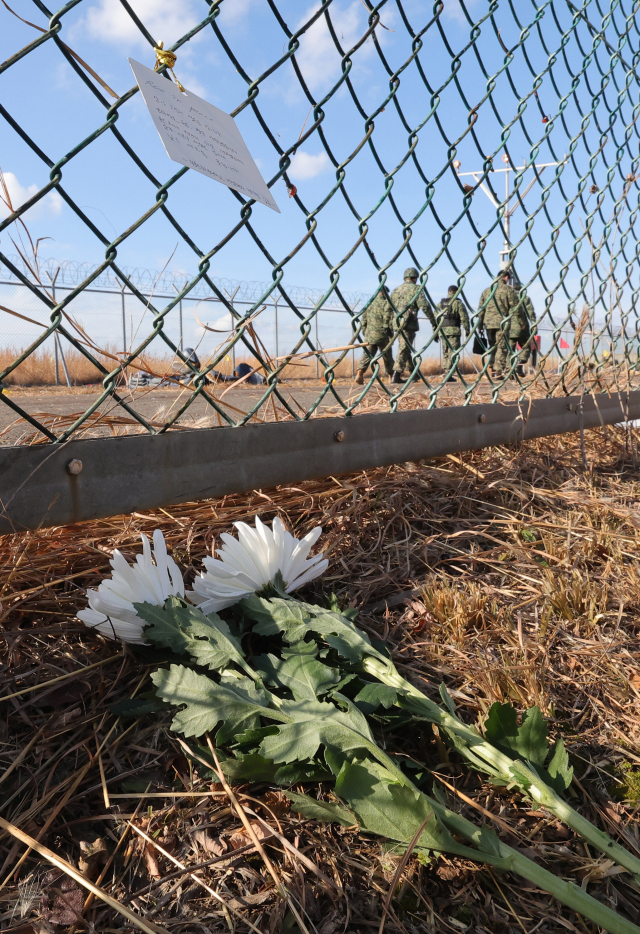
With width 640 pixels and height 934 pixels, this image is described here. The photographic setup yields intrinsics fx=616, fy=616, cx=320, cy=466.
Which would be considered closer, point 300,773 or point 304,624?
point 300,773

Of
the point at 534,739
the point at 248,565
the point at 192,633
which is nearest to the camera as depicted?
the point at 534,739

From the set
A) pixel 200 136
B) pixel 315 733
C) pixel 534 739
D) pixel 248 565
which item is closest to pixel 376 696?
pixel 315 733

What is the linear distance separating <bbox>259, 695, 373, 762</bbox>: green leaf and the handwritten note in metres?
0.89

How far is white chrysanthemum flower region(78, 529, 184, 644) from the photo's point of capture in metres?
0.99

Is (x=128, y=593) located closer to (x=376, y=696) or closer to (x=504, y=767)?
(x=376, y=696)

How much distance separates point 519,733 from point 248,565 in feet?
1.65

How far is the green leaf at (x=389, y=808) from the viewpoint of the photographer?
0.69 meters

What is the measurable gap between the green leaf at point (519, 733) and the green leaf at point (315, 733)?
0.18 m


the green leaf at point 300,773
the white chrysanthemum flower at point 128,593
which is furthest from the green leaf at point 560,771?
the white chrysanthemum flower at point 128,593

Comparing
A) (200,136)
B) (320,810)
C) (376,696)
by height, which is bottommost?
(320,810)

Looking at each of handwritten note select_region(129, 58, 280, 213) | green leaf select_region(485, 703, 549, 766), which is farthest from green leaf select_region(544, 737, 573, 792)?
handwritten note select_region(129, 58, 280, 213)

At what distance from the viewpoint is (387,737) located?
0.90 meters

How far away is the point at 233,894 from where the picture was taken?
710 millimetres

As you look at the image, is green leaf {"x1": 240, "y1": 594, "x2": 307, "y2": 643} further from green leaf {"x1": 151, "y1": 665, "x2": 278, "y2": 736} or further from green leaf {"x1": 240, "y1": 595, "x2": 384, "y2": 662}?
green leaf {"x1": 151, "y1": 665, "x2": 278, "y2": 736}
